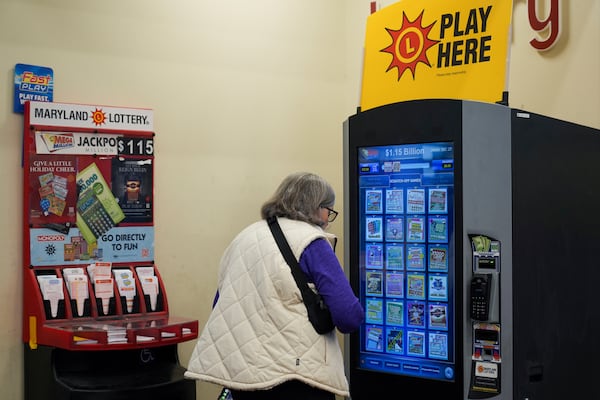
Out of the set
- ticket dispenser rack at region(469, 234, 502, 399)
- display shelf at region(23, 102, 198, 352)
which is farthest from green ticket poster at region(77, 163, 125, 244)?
ticket dispenser rack at region(469, 234, 502, 399)

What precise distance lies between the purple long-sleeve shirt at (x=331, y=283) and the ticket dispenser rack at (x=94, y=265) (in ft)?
3.66

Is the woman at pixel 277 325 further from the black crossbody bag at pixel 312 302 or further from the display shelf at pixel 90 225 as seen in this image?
the display shelf at pixel 90 225

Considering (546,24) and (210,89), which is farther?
(210,89)

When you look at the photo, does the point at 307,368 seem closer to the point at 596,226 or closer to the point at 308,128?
the point at 596,226

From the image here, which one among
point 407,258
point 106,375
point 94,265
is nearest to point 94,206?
point 94,265

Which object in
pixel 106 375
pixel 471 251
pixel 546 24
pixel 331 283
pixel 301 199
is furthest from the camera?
pixel 546 24

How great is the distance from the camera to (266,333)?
2.96 m

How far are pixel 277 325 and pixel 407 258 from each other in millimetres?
836

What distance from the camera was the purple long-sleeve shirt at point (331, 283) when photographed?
2.93 meters

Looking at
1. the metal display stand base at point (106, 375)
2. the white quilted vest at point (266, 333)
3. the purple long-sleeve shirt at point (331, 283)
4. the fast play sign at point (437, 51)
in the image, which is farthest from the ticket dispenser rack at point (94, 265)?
the fast play sign at point (437, 51)

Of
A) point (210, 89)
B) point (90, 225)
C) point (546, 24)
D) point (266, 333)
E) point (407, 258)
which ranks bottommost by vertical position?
point (266, 333)

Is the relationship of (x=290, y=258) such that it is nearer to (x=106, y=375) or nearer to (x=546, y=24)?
(x=106, y=375)

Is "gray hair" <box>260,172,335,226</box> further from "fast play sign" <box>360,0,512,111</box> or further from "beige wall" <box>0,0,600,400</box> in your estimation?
"beige wall" <box>0,0,600,400</box>

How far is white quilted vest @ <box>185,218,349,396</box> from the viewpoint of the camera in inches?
116
